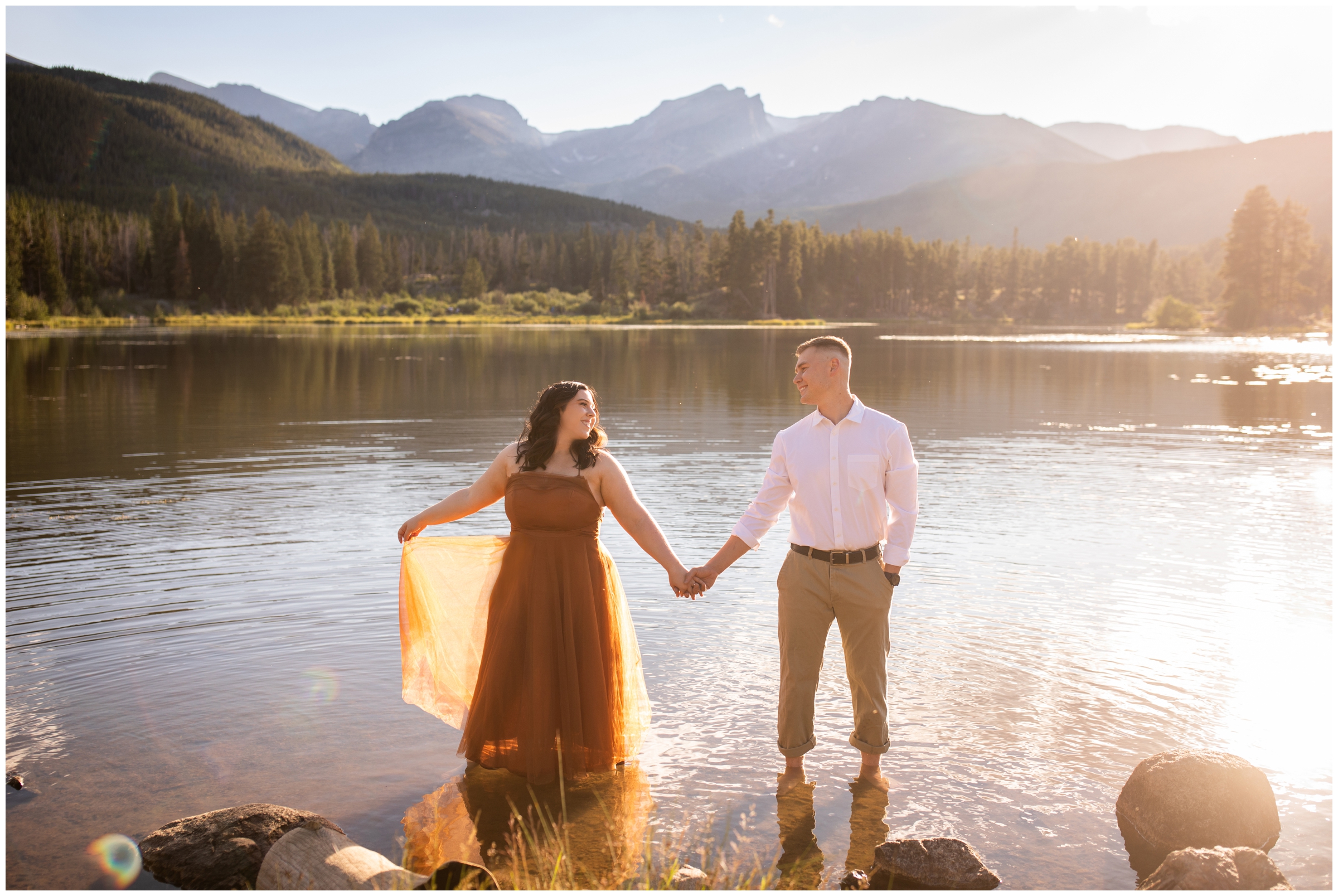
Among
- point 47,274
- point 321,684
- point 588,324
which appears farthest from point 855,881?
point 588,324

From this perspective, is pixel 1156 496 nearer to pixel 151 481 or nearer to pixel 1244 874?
pixel 1244 874

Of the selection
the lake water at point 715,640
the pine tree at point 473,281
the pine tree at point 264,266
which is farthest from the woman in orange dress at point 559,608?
the pine tree at point 473,281

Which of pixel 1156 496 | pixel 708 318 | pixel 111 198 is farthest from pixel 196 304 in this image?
pixel 1156 496

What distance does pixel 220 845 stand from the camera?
5.32 meters

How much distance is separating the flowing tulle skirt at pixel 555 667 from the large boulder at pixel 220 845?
118 centimetres

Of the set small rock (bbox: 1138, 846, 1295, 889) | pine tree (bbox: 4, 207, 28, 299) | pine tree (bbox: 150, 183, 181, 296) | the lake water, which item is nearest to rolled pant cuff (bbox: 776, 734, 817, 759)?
the lake water

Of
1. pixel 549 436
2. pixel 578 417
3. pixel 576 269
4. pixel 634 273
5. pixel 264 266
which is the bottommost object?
pixel 549 436

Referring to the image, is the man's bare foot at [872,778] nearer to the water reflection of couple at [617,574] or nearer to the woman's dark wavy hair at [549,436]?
the water reflection of couple at [617,574]

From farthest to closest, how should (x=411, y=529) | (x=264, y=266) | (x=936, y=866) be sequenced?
(x=264, y=266)
(x=411, y=529)
(x=936, y=866)

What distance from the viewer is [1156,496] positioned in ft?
53.1

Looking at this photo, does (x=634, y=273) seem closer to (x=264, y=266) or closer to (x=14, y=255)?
(x=264, y=266)

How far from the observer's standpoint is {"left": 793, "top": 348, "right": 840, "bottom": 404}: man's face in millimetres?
5852

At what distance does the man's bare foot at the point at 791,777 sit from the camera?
246 inches

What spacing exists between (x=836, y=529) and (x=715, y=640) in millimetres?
3530
